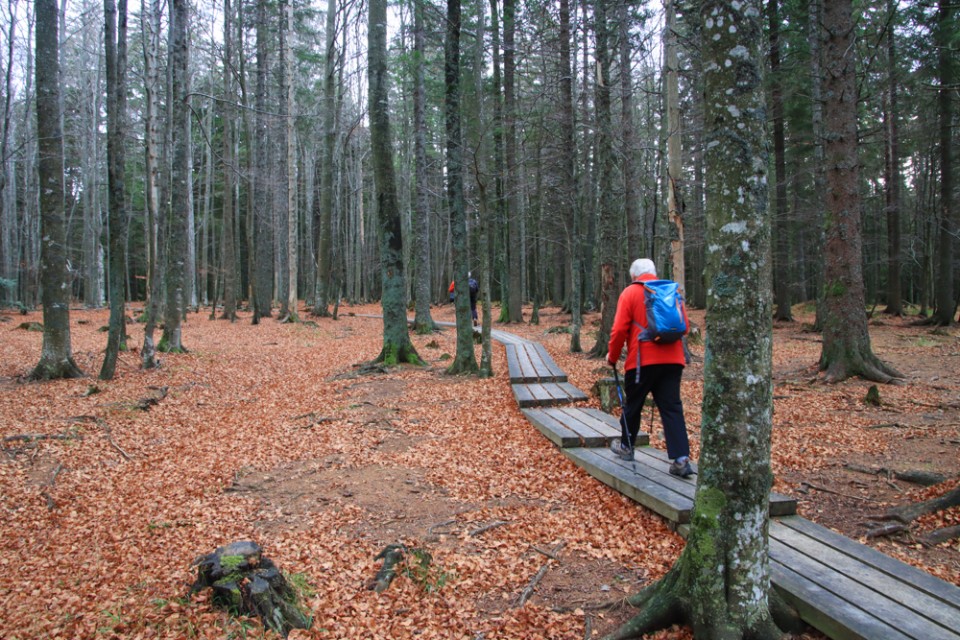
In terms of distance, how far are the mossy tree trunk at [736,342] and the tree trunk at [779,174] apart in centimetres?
1406

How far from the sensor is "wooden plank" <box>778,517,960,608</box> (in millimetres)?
2695

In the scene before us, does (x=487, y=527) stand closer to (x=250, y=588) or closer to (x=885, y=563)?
(x=250, y=588)

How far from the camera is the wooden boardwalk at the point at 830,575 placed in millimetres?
2480

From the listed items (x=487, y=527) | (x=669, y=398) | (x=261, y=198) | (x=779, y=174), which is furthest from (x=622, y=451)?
(x=261, y=198)

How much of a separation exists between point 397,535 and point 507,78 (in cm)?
1354

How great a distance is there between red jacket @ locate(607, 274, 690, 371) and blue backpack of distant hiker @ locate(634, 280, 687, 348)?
0.07m

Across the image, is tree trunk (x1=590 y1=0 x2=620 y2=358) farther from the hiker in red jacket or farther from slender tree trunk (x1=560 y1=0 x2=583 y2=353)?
the hiker in red jacket

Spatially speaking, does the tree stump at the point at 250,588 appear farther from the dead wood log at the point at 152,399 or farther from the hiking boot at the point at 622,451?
the dead wood log at the point at 152,399

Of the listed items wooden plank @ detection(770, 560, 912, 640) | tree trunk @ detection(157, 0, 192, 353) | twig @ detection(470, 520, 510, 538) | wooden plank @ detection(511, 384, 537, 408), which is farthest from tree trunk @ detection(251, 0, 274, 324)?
wooden plank @ detection(770, 560, 912, 640)

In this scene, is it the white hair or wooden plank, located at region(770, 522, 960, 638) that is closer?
wooden plank, located at region(770, 522, 960, 638)

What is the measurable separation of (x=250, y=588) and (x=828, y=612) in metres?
2.98

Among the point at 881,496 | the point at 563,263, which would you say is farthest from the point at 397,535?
the point at 563,263

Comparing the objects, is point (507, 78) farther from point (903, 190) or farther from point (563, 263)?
point (903, 190)

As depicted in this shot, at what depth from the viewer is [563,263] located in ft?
102
